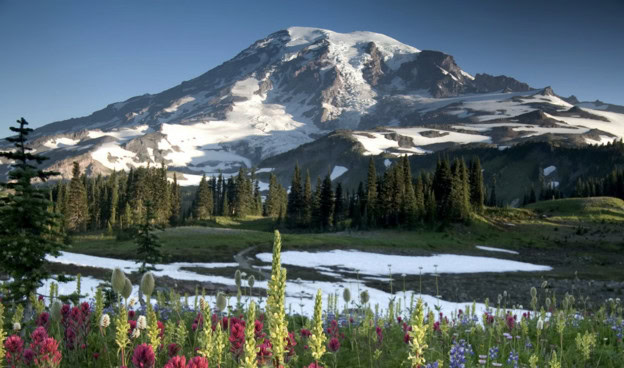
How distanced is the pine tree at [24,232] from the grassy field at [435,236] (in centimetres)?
3937

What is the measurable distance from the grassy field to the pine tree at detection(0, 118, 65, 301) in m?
39.4

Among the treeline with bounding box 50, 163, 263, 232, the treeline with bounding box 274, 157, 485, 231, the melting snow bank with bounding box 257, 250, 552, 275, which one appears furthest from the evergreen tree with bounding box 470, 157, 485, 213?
the treeline with bounding box 50, 163, 263, 232

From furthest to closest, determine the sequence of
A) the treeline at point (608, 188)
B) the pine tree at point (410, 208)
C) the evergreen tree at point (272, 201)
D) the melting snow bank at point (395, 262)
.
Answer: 1. the treeline at point (608, 188)
2. the evergreen tree at point (272, 201)
3. the pine tree at point (410, 208)
4. the melting snow bank at point (395, 262)

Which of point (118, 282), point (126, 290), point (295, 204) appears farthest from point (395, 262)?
point (295, 204)

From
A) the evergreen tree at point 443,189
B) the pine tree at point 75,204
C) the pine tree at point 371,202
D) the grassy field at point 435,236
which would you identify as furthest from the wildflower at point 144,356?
the pine tree at point 75,204

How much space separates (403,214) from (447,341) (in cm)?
9485

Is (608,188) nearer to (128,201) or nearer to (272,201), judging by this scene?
(272,201)

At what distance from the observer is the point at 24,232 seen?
1028 centimetres

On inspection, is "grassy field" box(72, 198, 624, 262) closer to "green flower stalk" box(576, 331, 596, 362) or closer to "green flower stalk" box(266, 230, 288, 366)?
"green flower stalk" box(576, 331, 596, 362)

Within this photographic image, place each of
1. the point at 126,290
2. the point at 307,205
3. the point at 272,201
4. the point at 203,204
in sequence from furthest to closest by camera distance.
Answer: the point at 272,201
the point at 203,204
the point at 307,205
the point at 126,290

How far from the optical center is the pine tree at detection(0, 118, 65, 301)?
379 inches

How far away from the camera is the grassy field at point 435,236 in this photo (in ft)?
207

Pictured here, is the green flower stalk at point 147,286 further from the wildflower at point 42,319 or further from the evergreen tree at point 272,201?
the evergreen tree at point 272,201

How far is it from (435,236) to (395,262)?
118 feet
